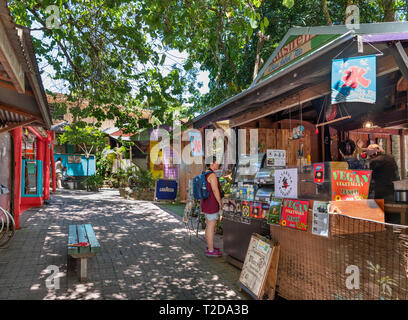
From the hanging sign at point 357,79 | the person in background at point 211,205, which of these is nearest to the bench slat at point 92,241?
the person in background at point 211,205

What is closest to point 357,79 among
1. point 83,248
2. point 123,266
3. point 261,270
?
point 261,270

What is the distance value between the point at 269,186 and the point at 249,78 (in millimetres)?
7798

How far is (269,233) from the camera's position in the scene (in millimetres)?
4184

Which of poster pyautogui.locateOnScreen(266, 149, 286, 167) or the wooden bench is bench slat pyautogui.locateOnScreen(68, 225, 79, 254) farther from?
poster pyautogui.locateOnScreen(266, 149, 286, 167)

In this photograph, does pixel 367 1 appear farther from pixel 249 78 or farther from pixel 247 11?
pixel 247 11

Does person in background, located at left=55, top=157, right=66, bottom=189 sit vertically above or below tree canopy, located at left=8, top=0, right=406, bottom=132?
below

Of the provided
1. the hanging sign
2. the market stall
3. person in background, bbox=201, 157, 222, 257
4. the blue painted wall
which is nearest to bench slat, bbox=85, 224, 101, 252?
person in background, bbox=201, 157, 222, 257

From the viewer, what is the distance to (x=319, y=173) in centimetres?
343

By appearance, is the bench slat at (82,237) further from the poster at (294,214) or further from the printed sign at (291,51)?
the printed sign at (291,51)

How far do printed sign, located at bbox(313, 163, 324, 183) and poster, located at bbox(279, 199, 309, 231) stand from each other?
0.95ft

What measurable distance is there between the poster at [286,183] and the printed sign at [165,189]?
613cm

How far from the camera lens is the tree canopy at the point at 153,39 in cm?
554

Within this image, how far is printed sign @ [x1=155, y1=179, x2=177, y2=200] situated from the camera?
977 cm

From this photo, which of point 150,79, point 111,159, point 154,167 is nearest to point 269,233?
point 150,79
